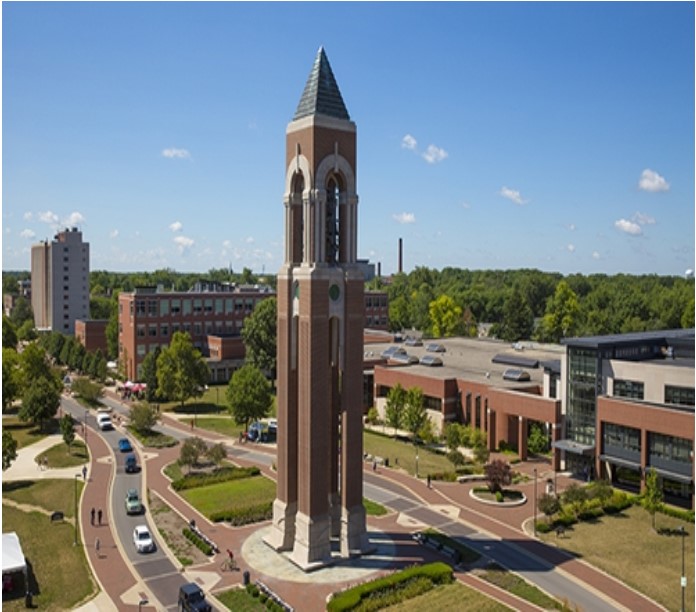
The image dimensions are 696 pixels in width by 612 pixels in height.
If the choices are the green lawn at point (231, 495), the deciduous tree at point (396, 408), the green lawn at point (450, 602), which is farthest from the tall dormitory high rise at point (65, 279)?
Result: the green lawn at point (450, 602)

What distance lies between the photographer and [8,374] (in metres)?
83.9

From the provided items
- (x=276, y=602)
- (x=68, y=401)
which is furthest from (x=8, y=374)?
(x=276, y=602)

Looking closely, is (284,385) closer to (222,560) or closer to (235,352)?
(222,560)

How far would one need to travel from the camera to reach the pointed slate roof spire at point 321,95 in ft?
131

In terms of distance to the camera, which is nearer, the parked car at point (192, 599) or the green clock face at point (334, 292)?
the parked car at point (192, 599)

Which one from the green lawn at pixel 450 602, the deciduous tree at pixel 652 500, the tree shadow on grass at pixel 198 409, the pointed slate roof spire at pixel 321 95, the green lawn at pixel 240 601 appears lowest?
the green lawn at pixel 240 601

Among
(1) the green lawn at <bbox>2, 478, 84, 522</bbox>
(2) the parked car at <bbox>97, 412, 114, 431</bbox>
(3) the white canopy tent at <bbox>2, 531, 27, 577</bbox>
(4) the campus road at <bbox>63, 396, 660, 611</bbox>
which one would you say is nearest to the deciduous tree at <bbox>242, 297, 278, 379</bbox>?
(2) the parked car at <bbox>97, 412, 114, 431</bbox>

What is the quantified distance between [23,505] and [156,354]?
4554cm

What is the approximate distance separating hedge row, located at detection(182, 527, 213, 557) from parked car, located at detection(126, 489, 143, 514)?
5.88 meters

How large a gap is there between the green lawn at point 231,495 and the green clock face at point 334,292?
19193 mm

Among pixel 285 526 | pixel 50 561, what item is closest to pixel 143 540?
pixel 50 561

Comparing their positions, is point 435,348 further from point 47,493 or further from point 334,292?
point 334,292

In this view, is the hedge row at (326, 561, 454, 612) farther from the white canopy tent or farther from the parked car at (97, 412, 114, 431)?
the parked car at (97, 412, 114, 431)

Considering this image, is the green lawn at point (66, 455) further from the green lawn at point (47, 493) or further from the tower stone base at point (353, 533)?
the tower stone base at point (353, 533)
